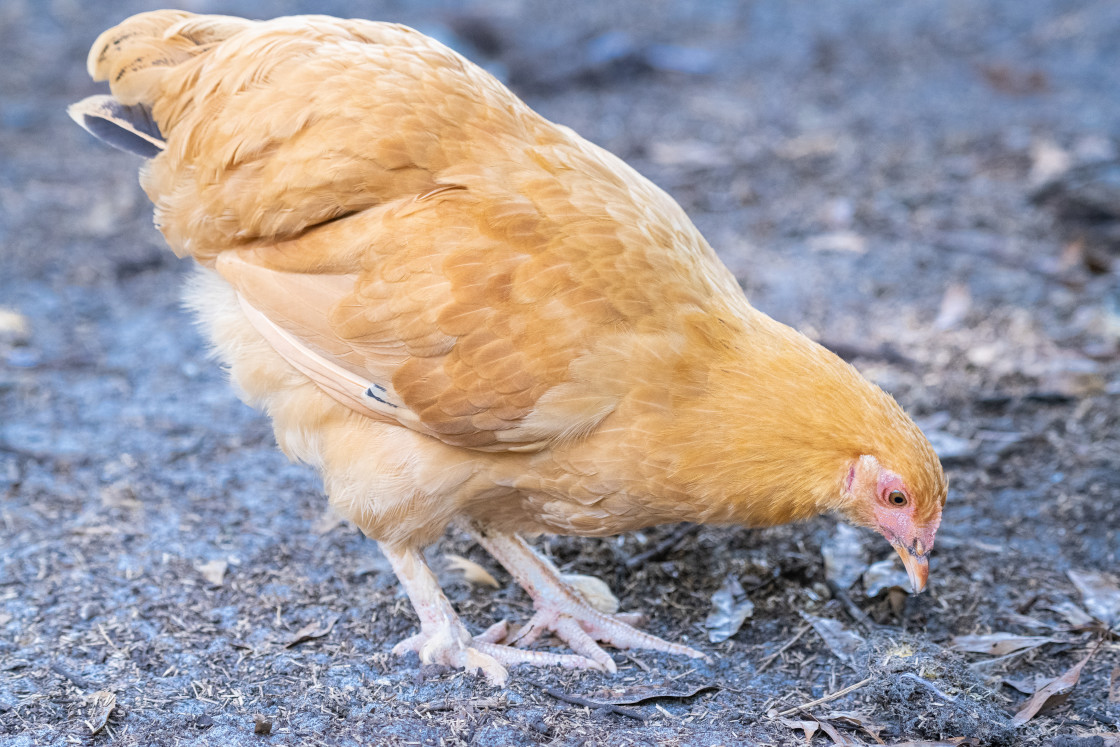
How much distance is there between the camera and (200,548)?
11.2ft

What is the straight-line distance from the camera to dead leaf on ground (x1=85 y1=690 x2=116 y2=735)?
8.24 ft

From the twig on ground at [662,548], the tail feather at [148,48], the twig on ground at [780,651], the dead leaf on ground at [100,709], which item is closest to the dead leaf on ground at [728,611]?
the twig on ground at [780,651]

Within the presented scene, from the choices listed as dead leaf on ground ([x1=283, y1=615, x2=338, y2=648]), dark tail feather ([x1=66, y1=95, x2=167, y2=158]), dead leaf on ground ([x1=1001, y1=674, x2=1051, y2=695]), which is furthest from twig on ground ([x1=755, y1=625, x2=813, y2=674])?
dark tail feather ([x1=66, y1=95, x2=167, y2=158])

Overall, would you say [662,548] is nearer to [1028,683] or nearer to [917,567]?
[917,567]

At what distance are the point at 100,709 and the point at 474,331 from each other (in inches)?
56.1

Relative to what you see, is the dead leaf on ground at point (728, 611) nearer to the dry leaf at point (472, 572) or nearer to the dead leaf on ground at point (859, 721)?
the dead leaf on ground at point (859, 721)

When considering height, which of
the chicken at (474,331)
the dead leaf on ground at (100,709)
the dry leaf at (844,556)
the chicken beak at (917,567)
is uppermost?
the chicken at (474,331)

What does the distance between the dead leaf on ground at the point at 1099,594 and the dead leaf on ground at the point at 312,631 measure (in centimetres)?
243

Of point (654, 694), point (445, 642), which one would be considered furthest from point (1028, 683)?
point (445, 642)

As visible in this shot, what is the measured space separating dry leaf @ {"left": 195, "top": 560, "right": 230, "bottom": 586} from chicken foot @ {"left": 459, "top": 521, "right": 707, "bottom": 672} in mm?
853

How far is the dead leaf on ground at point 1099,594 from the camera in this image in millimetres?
3033

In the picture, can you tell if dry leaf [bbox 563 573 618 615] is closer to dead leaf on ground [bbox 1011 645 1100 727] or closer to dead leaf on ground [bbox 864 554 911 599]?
dead leaf on ground [bbox 864 554 911 599]

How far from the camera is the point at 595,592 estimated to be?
10.8 ft

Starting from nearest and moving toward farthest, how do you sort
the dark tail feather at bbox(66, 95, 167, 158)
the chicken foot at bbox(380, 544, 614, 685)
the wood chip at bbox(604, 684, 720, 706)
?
the wood chip at bbox(604, 684, 720, 706)
the chicken foot at bbox(380, 544, 614, 685)
the dark tail feather at bbox(66, 95, 167, 158)
